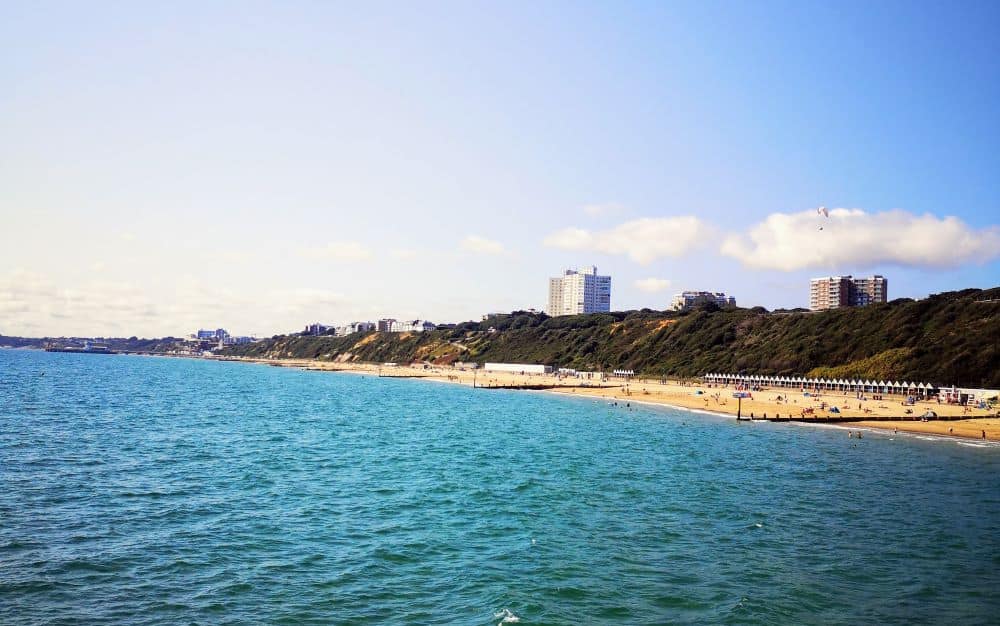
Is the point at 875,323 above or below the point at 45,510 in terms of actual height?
above

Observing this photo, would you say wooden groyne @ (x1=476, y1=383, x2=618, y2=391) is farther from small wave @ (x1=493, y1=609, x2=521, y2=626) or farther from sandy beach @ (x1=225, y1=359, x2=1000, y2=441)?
small wave @ (x1=493, y1=609, x2=521, y2=626)

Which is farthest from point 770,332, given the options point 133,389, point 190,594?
point 190,594

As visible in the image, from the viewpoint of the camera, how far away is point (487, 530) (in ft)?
84.5

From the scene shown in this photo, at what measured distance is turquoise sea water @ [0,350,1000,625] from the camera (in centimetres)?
1822

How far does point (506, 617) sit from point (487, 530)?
8.33 m

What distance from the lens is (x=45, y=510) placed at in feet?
86.7

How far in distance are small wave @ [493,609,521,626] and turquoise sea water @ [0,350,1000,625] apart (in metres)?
0.11

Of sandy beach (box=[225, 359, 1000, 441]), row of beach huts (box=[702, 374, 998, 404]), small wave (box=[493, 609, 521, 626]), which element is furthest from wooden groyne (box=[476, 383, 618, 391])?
small wave (box=[493, 609, 521, 626])

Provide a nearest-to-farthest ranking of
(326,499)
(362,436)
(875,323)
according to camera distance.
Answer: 1. (326,499)
2. (362,436)
3. (875,323)

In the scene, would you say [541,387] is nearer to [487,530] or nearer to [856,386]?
[856,386]

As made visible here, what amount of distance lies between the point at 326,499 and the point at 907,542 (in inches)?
922

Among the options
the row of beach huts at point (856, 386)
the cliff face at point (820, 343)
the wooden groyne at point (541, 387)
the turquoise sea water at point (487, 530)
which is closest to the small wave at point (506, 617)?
the turquoise sea water at point (487, 530)

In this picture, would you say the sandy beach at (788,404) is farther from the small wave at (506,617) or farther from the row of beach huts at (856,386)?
the small wave at (506,617)

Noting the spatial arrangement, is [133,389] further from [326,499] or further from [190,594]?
[190,594]
